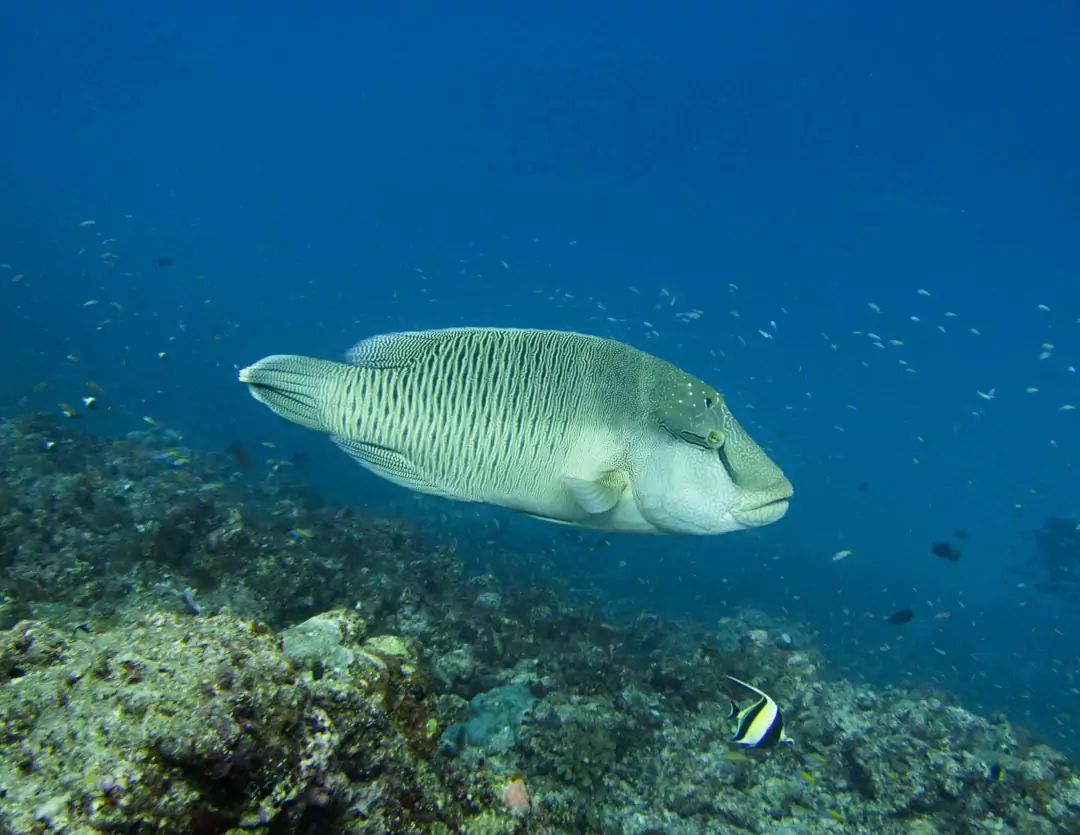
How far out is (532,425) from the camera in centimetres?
349

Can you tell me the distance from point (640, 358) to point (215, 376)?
46451mm

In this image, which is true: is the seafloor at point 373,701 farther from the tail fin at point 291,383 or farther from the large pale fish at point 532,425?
the tail fin at point 291,383

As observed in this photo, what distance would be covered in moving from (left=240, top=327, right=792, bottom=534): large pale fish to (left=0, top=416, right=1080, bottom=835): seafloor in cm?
106

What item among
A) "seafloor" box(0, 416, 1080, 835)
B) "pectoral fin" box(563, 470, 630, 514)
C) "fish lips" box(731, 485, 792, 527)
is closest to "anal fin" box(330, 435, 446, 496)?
"pectoral fin" box(563, 470, 630, 514)

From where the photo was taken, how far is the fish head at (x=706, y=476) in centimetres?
351

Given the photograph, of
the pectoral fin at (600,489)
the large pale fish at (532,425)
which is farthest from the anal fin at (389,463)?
the pectoral fin at (600,489)

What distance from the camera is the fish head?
351 cm

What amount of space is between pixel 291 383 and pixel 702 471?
2278 mm

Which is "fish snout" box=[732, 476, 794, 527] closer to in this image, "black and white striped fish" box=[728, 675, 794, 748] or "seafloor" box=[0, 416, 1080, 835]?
"seafloor" box=[0, 416, 1080, 835]

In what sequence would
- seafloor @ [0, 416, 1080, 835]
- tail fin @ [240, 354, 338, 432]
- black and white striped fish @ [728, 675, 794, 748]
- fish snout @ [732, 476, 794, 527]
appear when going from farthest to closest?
black and white striped fish @ [728, 675, 794, 748] < fish snout @ [732, 476, 794, 527] < tail fin @ [240, 354, 338, 432] < seafloor @ [0, 416, 1080, 835]

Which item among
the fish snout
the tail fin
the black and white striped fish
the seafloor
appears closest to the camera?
the seafloor

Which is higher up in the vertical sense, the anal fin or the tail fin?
the tail fin

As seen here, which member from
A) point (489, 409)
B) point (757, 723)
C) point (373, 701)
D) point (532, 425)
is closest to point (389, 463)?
point (489, 409)

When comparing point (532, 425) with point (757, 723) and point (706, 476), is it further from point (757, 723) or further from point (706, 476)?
point (757, 723)
